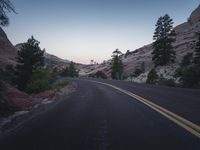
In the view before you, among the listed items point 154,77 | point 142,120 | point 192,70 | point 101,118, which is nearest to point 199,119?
point 142,120

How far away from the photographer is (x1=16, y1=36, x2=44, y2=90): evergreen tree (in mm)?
38562

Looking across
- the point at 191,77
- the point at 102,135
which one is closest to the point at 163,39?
the point at 191,77

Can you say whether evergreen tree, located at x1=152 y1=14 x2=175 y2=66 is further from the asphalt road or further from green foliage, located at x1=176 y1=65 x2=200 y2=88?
the asphalt road

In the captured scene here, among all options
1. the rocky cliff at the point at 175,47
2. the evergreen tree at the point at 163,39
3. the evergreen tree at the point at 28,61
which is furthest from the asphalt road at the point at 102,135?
the rocky cliff at the point at 175,47

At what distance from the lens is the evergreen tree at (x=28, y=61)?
3856 centimetres

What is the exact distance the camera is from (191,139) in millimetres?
4465

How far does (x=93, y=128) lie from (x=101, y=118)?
50.9 inches

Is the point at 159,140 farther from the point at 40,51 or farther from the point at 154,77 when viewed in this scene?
the point at 40,51

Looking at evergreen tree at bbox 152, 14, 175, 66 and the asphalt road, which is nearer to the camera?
the asphalt road

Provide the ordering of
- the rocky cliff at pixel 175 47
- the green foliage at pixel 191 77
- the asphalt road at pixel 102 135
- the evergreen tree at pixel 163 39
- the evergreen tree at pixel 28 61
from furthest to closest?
the rocky cliff at pixel 175 47 < the evergreen tree at pixel 163 39 < the evergreen tree at pixel 28 61 < the green foliage at pixel 191 77 < the asphalt road at pixel 102 135

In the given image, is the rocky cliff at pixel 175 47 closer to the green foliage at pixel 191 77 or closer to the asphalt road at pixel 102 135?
the green foliage at pixel 191 77

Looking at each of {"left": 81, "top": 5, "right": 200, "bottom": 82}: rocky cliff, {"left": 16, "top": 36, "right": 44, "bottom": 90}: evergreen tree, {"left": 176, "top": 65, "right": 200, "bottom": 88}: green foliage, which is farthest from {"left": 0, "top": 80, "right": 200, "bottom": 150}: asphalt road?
{"left": 81, "top": 5, "right": 200, "bottom": 82}: rocky cliff

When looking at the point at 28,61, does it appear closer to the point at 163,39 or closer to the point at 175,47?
the point at 163,39

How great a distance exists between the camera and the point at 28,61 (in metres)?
39.1
